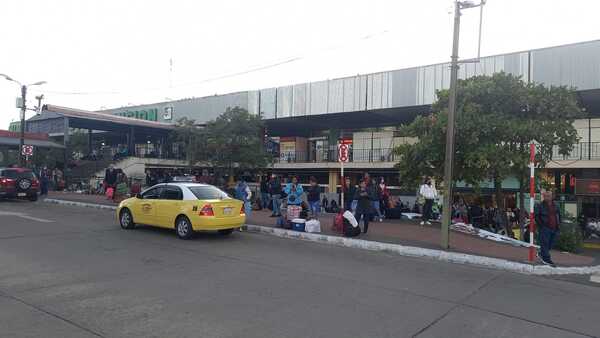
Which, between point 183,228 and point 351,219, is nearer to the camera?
point 183,228

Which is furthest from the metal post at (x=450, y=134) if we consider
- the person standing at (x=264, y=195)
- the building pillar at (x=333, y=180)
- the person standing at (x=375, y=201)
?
the building pillar at (x=333, y=180)

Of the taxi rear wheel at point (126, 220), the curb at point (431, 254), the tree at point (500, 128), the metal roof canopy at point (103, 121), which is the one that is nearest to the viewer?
the curb at point (431, 254)

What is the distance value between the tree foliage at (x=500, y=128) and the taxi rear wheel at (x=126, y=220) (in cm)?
914

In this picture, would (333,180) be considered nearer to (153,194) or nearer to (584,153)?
(584,153)

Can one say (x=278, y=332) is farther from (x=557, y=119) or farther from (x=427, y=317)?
(x=557, y=119)

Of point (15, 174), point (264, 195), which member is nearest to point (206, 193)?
point (264, 195)

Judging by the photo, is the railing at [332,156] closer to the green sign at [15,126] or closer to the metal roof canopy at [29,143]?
the metal roof canopy at [29,143]

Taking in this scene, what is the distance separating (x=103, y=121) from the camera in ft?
115

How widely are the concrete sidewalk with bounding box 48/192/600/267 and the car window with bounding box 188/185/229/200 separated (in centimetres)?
288

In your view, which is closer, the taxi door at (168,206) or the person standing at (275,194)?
the taxi door at (168,206)

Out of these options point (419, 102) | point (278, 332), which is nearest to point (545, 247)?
point (278, 332)

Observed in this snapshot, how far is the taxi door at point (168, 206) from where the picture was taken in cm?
1242

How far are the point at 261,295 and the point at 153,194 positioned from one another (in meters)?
7.35

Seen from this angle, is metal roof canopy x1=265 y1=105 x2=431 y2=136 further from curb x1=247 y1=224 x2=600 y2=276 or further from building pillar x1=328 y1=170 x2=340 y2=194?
curb x1=247 y1=224 x2=600 y2=276
